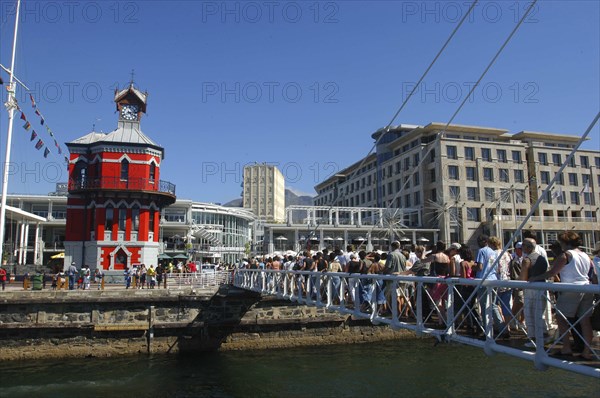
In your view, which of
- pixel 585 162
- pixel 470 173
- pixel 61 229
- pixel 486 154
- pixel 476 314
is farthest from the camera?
pixel 585 162

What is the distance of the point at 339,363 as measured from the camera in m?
19.8

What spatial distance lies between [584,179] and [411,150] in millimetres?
22972

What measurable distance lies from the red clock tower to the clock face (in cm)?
336

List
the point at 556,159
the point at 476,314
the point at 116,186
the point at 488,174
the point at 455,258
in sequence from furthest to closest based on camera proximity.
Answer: the point at 556,159 < the point at 488,174 < the point at 116,186 < the point at 455,258 < the point at 476,314

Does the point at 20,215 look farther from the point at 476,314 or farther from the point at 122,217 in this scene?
the point at 476,314

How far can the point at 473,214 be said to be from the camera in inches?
2255

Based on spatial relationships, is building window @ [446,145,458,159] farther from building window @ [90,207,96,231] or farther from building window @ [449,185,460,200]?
building window @ [90,207,96,231]

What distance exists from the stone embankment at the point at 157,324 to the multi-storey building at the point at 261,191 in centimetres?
12416

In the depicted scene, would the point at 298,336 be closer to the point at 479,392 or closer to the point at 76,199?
the point at 479,392

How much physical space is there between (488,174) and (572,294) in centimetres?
5665

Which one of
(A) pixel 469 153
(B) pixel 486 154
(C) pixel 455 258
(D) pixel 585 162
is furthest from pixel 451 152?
(C) pixel 455 258

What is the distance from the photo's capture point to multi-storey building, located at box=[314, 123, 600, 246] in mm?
56406

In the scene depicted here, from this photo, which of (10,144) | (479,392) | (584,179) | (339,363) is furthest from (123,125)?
(584,179)

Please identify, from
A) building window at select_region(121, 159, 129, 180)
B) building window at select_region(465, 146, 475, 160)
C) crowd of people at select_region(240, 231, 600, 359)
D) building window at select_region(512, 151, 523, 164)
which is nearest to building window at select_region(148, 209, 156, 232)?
building window at select_region(121, 159, 129, 180)
